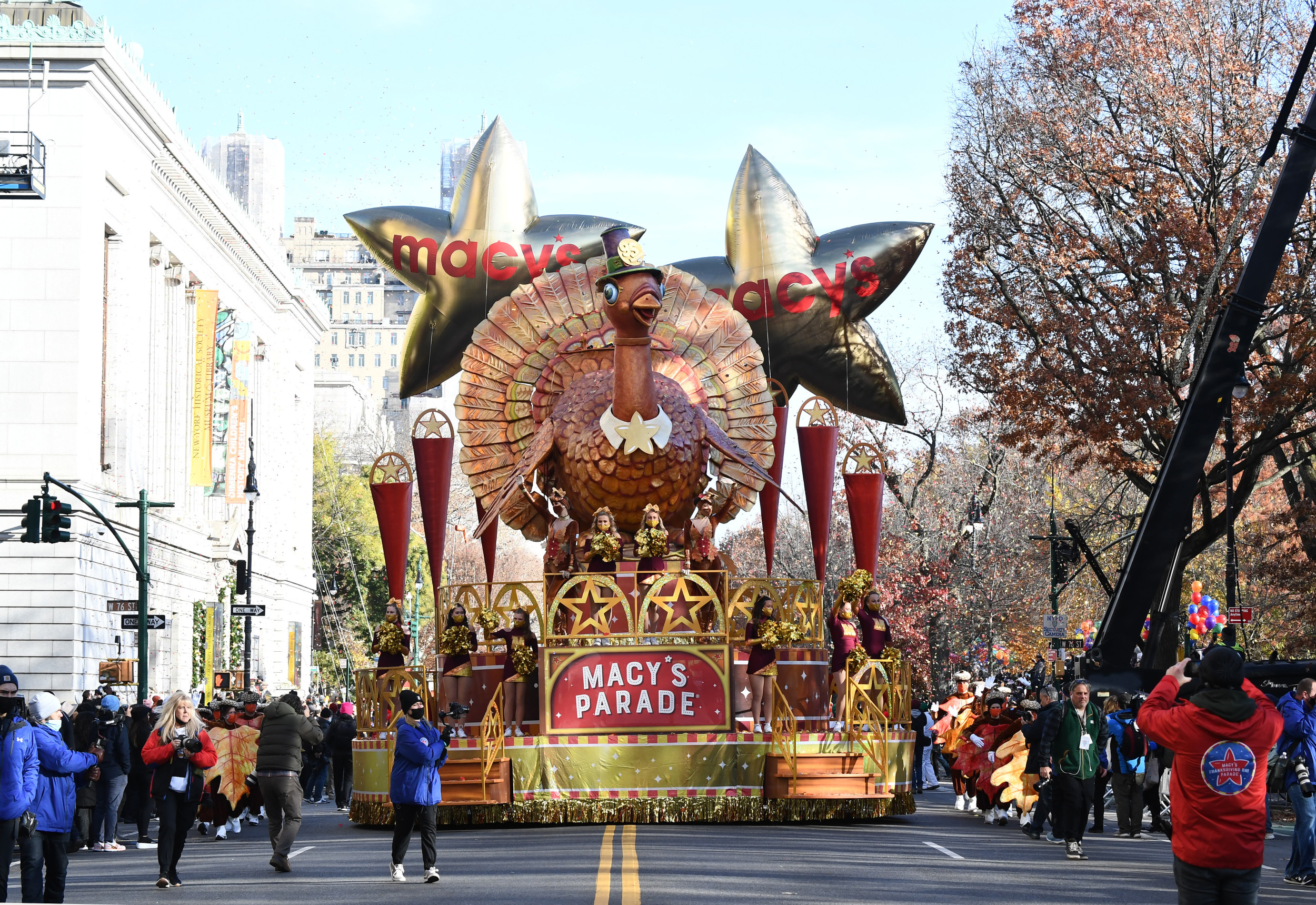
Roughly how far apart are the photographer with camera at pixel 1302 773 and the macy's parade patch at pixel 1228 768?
735 cm

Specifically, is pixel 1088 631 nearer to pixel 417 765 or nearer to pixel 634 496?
pixel 634 496

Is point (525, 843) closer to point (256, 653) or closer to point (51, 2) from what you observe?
point (51, 2)

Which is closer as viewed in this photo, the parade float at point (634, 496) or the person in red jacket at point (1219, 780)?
the person in red jacket at point (1219, 780)

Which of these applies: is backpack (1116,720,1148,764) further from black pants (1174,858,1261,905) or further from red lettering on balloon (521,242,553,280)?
black pants (1174,858,1261,905)

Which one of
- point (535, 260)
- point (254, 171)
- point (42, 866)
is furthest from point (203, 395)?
point (254, 171)

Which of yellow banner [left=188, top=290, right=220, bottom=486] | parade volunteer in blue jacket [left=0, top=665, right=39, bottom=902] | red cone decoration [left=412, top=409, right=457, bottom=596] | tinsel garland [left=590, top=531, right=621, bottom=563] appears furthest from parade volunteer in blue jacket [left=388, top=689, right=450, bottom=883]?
yellow banner [left=188, top=290, right=220, bottom=486]

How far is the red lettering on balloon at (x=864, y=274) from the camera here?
24.3 m

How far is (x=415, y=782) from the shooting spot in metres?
14.3

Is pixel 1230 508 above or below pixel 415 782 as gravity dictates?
above

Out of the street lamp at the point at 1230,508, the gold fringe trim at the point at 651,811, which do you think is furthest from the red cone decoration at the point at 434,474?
the street lamp at the point at 1230,508

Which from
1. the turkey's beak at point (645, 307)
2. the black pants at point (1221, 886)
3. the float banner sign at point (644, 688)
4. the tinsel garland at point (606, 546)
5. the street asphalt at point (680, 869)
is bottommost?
the street asphalt at point (680, 869)

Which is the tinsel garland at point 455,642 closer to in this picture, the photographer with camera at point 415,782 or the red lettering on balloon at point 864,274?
the photographer with camera at point 415,782

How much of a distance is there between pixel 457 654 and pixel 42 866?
28.0ft

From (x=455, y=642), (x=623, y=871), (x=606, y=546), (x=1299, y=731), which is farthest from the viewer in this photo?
(x=455, y=642)
